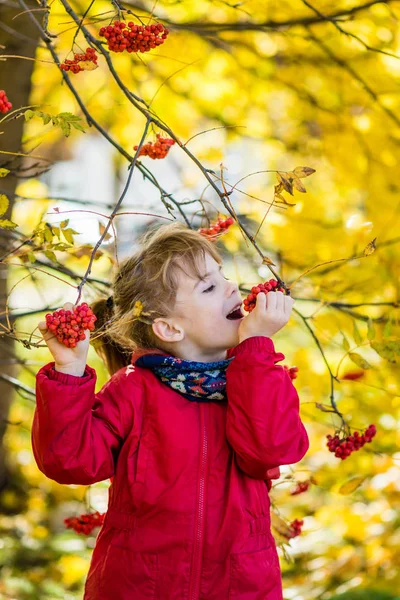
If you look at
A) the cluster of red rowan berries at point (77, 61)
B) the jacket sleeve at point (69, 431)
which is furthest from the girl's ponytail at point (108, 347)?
the cluster of red rowan berries at point (77, 61)

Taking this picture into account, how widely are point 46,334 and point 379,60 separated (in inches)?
83.3

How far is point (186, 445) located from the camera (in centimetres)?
148

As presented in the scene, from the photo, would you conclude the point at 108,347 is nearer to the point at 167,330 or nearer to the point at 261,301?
the point at 167,330

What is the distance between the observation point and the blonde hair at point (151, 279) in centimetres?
163

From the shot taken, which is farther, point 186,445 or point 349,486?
point 349,486

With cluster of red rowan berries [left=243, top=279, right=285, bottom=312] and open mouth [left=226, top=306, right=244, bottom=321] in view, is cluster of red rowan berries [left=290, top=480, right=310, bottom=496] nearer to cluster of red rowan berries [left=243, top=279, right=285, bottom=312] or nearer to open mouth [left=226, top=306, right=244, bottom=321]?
open mouth [left=226, top=306, right=244, bottom=321]

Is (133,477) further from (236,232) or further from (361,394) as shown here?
(236,232)

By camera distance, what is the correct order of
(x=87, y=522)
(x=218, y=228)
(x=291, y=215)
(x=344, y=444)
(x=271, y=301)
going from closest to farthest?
(x=271, y=301) < (x=344, y=444) < (x=218, y=228) < (x=87, y=522) < (x=291, y=215)

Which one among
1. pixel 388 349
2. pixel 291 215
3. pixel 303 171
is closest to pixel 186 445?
pixel 388 349

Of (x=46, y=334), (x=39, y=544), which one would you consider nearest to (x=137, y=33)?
(x=46, y=334)

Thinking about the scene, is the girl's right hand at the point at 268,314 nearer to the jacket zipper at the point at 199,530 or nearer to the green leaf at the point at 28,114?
the jacket zipper at the point at 199,530

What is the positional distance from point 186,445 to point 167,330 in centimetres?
28

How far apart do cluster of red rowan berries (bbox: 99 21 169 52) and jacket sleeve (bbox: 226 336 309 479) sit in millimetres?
608

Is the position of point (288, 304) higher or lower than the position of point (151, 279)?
lower
